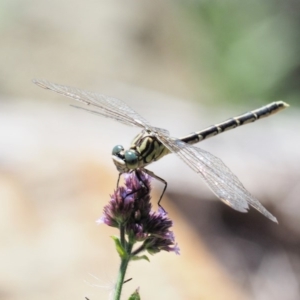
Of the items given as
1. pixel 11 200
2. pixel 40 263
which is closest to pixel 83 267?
pixel 40 263

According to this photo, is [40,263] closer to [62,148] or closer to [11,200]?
[11,200]

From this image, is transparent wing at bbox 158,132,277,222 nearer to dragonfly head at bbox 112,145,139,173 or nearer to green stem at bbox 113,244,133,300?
dragonfly head at bbox 112,145,139,173

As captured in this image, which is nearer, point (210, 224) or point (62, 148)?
point (210, 224)

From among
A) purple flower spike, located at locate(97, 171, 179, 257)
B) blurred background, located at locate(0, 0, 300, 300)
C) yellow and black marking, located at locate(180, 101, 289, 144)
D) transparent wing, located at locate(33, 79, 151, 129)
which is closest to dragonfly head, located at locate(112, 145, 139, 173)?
purple flower spike, located at locate(97, 171, 179, 257)

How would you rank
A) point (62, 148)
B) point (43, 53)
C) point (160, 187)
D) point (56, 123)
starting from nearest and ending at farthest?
point (160, 187)
point (62, 148)
point (56, 123)
point (43, 53)

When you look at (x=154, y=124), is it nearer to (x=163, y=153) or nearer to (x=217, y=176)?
(x=163, y=153)

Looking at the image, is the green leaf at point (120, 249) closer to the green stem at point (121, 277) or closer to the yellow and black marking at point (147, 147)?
the green stem at point (121, 277)

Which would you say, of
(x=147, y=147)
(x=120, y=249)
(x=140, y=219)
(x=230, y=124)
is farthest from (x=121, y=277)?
(x=230, y=124)
